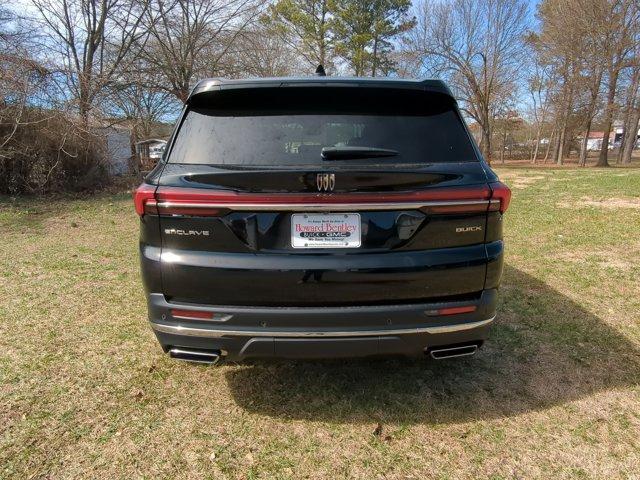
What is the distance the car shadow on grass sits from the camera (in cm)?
266

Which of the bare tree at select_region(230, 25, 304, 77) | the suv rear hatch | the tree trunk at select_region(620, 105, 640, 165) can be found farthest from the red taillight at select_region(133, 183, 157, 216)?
the tree trunk at select_region(620, 105, 640, 165)

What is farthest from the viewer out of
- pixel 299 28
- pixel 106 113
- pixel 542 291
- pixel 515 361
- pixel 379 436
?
pixel 299 28

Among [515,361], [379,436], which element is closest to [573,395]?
[515,361]

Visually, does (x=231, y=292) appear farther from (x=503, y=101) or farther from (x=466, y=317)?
(x=503, y=101)

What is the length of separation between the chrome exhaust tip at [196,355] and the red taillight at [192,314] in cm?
21

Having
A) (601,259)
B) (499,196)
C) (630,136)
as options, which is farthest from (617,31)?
(499,196)

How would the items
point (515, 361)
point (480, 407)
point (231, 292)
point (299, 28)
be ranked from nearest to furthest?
point (231, 292)
point (480, 407)
point (515, 361)
point (299, 28)

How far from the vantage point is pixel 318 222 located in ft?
7.27

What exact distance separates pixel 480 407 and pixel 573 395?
622 millimetres

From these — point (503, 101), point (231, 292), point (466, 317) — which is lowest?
point (466, 317)

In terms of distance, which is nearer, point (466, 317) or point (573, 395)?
point (466, 317)

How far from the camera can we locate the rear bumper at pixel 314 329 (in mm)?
2260

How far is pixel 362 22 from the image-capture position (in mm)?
31219

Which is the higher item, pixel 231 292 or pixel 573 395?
pixel 231 292
